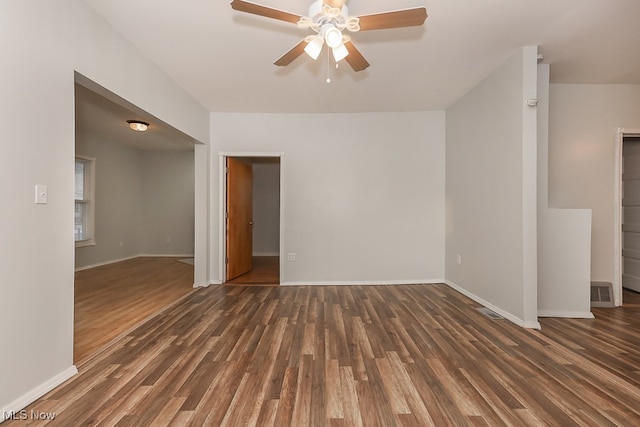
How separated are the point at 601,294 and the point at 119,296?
243 inches

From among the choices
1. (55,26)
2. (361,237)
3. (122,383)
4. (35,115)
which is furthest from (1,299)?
(361,237)

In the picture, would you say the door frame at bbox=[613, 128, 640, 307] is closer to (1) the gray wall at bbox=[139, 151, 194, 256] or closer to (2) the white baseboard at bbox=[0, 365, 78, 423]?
(2) the white baseboard at bbox=[0, 365, 78, 423]

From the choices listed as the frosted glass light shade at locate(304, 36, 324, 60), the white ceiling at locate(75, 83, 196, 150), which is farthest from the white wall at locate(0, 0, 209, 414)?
the frosted glass light shade at locate(304, 36, 324, 60)

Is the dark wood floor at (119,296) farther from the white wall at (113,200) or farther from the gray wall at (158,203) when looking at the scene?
the gray wall at (158,203)

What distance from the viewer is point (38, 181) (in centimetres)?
182

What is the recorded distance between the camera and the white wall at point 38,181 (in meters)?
1.64

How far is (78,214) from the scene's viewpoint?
6.07 meters

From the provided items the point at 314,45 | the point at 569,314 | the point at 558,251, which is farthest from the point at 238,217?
the point at 569,314

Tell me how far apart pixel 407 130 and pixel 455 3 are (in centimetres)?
247

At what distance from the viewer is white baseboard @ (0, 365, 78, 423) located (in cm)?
162

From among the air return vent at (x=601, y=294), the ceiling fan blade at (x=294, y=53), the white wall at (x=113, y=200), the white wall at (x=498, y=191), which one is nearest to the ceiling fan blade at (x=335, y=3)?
the ceiling fan blade at (x=294, y=53)

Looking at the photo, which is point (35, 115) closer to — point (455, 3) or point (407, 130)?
point (455, 3)

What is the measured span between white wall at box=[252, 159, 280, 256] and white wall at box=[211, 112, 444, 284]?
3134mm

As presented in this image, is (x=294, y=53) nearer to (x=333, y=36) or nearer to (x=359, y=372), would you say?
(x=333, y=36)
